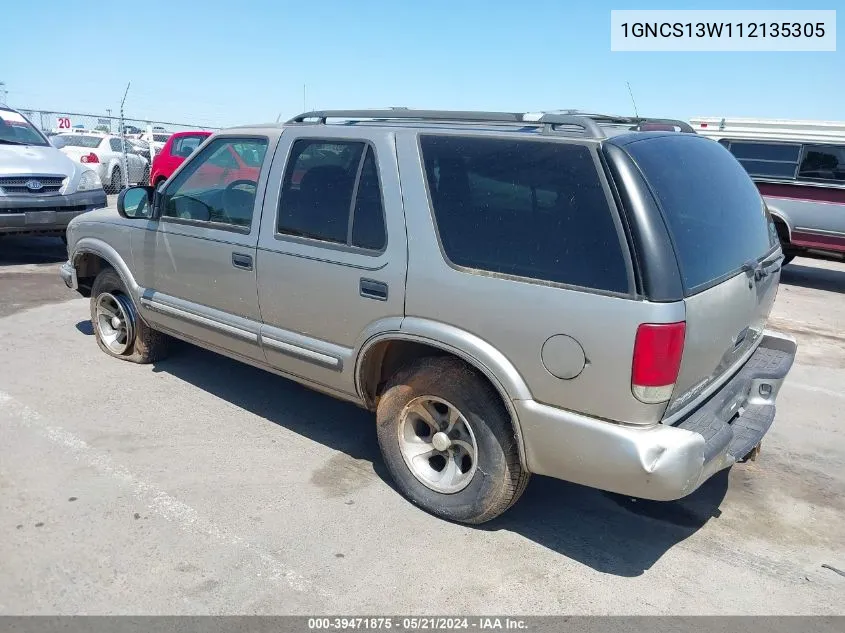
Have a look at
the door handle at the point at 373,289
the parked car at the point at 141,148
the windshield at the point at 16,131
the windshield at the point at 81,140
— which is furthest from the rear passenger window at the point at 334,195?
the parked car at the point at 141,148

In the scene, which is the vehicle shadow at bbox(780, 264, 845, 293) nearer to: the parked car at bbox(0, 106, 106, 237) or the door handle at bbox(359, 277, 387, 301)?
the door handle at bbox(359, 277, 387, 301)

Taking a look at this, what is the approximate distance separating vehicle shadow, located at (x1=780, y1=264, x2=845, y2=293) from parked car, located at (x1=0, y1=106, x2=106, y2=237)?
9.62 m

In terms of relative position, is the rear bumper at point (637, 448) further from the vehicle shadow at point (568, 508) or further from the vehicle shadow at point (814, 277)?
the vehicle shadow at point (814, 277)

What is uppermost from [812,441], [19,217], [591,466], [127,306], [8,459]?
[19,217]

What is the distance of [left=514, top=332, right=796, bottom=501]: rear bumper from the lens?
2.70 m

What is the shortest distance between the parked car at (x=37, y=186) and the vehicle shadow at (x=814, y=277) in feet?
31.5

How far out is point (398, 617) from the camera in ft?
9.05

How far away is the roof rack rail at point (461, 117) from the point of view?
9.67 ft

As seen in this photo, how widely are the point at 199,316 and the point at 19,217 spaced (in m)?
5.37

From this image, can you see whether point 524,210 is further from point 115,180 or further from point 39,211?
point 115,180

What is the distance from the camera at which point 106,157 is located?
52.0ft

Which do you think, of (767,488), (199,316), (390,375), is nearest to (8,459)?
(199,316)

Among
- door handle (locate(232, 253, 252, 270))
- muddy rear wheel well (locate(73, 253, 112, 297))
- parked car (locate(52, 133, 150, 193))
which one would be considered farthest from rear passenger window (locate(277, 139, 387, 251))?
parked car (locate(52, 133, 150, 193))

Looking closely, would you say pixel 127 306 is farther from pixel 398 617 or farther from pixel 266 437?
pixel 398 617
